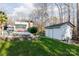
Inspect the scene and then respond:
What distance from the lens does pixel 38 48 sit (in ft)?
8.45

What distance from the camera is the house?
8.52 ft

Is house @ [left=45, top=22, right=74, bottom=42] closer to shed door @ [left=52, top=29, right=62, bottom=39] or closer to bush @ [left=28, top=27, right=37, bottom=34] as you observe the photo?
shed door @ [left=52, top=29, right=62, bottom=39]

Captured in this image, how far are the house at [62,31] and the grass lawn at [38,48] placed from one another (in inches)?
2.2

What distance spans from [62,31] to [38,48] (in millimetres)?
274

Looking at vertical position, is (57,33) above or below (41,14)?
below

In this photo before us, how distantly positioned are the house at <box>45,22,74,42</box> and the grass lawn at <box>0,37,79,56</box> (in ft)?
0.18

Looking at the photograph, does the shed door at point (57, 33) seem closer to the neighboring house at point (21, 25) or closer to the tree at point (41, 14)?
the tree at point (41, 14)

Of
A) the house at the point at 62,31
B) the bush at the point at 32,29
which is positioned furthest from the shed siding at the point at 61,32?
the bush at the point at 32,29

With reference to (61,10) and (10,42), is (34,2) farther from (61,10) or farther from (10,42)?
(10,42)

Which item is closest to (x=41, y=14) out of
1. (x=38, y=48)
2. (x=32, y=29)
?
(x=32, y=29)

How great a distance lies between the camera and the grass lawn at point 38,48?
2.55m

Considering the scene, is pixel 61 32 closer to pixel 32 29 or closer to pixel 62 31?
pixel 62 31

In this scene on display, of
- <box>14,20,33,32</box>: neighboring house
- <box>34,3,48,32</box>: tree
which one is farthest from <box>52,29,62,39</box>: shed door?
<box>14,20,33,32</box>: neighboring house

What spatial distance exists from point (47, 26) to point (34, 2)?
0.25 meters
